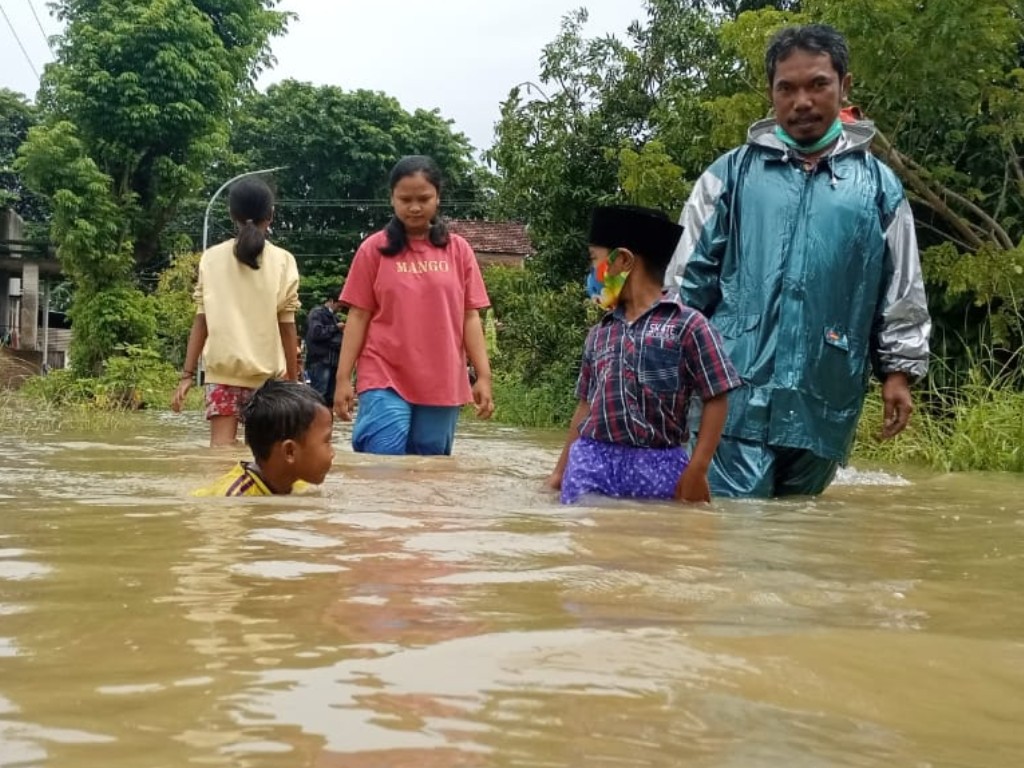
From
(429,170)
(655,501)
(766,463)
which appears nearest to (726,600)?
(655,501)

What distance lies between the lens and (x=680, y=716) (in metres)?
1.50

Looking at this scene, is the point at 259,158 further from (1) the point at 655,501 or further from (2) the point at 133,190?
(1) the point at 655,501

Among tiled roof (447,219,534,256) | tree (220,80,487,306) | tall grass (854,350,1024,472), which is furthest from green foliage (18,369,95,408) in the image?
tiled roof (447,219,534,256)

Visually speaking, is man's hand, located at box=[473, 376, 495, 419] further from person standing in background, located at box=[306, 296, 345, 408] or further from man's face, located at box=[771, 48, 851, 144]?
person standing in background, located at box=[306, 296, 345, 408]

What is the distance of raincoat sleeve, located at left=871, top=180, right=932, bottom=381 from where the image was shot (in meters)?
4.13

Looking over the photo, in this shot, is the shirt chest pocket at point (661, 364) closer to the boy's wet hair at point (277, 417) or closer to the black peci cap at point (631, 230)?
the black peci cap at point (631, 230)

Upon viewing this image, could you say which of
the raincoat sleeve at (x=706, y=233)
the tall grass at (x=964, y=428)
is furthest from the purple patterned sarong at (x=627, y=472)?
the tall grass at (x=964, y=428)

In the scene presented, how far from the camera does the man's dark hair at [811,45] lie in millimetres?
4145

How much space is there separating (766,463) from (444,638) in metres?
2.56

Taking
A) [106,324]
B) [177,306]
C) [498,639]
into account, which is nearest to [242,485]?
[498,639]

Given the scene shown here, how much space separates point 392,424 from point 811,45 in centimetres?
249

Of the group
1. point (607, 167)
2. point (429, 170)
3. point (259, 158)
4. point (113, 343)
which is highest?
point (259, 158)

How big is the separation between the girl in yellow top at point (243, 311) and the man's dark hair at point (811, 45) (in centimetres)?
267

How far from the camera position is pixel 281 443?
13.4 ft
